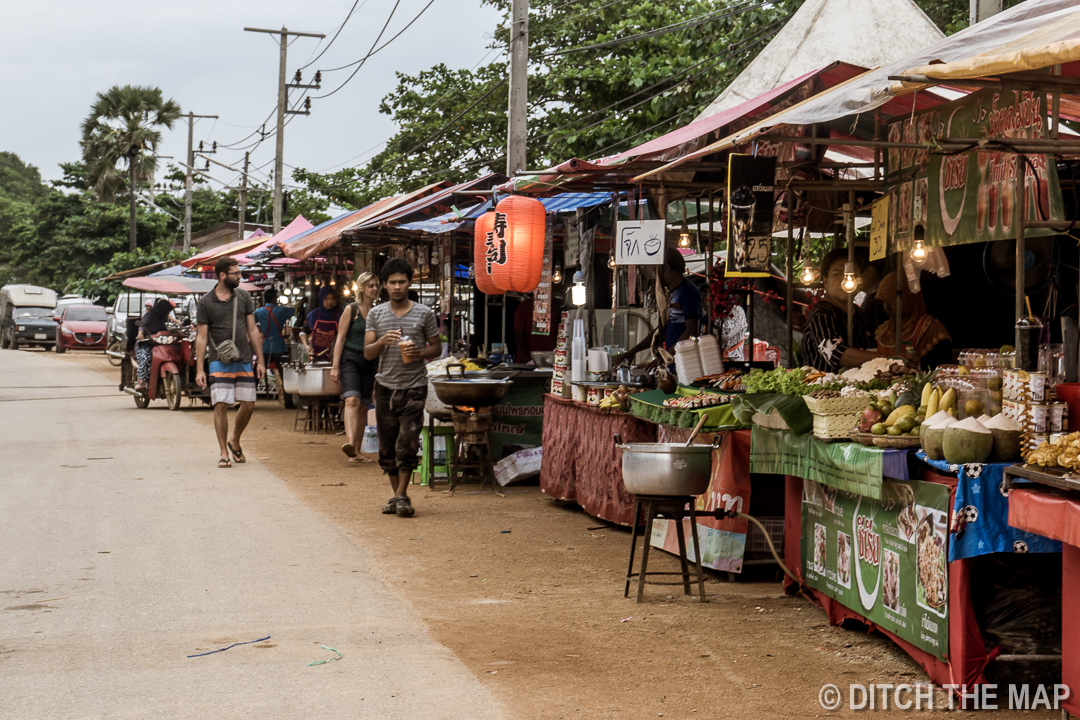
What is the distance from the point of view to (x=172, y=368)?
20.5 metres

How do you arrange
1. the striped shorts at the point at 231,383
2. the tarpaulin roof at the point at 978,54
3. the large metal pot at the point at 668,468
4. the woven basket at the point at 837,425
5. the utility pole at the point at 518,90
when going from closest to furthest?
1. the tarpaulin roof at the point at 978,54
2. the woven basket at the point at 837,425
3. the large metal pot at the point at 668,468
4. the striped shorts at the point at 231,383
5. the utility pole at the point at 518,90

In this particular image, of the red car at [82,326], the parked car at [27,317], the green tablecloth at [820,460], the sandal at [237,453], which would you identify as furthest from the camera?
the parked car at [27,317]

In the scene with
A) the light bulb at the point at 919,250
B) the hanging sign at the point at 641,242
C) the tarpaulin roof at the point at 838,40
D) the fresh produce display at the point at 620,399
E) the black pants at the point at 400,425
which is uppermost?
the tarpaulin roof at the point at 838,40

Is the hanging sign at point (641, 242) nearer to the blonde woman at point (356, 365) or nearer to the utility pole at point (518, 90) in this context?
the blonde woman at point (356, 365)

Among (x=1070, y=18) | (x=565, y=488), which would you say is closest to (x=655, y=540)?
(x=565, y=488)

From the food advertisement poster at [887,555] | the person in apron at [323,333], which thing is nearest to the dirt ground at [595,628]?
the food advertisement poster at [887,555]

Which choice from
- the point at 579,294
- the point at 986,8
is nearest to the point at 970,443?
the point at 986,8

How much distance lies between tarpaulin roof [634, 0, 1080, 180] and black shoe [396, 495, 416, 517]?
458cm

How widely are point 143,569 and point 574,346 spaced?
442 centimetres

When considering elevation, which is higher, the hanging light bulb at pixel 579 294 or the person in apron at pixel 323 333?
the hanging light bulb at pixel 579 294

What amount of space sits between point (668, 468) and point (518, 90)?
9184mm

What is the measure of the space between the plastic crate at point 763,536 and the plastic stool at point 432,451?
4.62 meters

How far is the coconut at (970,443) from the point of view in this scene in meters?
4.73

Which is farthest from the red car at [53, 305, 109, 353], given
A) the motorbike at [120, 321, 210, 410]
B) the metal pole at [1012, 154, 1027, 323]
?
the metal pole at [1012, 154, 1027, 323]
